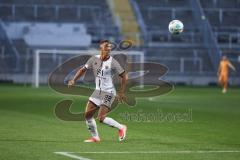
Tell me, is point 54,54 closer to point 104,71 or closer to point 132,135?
point 132,135

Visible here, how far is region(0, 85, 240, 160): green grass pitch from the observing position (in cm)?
1340

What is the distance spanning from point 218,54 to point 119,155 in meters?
40.7

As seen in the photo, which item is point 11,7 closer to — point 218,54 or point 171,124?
point 218,54

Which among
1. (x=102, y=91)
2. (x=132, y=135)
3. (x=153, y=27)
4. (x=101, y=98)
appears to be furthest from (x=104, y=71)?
(x=153, y=27)

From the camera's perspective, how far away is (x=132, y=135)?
56.1 ft

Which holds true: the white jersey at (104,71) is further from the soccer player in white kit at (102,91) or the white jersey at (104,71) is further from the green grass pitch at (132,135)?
the green grass pitch at (132,135)

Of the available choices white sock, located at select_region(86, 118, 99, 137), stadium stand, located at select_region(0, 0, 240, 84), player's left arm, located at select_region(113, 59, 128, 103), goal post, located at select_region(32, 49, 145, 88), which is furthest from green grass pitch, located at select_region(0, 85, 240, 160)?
stadium stand, located at select_region(0, 0, 240, 84)

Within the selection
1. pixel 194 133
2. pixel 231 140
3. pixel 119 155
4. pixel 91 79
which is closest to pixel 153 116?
pixel 194 133

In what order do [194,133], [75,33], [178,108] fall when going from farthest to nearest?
[75,33] → [178,108] → [194,133]

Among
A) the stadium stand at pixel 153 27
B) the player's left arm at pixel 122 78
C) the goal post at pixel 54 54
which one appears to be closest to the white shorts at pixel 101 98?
the player's left arm at pixel 122 78

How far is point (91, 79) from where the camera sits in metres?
46.6

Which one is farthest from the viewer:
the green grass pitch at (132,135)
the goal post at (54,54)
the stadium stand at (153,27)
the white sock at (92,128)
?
the stadium stand at (153,27)

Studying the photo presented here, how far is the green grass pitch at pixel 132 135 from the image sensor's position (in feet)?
44.0

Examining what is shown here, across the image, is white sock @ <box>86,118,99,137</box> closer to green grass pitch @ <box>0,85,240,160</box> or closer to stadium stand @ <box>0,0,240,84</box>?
green grass pitch @ <box>0,85,240,160</box>
